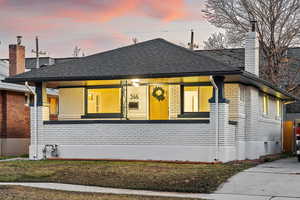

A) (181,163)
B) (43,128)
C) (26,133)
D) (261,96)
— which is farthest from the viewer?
(26,133)

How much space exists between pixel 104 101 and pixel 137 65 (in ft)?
9.76

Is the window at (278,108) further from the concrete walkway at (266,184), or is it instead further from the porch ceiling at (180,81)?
the concrete walkway at (266,184)

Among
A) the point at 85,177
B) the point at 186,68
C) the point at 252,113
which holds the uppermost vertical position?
the point at 186,68

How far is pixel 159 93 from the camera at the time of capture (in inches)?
1027

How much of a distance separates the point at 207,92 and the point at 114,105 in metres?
4.21

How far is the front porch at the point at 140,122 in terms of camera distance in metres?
22.4

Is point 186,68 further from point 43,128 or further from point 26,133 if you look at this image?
point 26,133

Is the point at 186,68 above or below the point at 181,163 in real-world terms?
above

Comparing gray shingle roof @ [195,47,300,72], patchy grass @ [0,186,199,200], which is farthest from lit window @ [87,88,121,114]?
gray shingle roof @ [195,47,300,72]

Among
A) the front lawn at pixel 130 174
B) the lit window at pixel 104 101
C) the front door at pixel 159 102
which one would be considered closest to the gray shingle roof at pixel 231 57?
the front door at pixel 159 102

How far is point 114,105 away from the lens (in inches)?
1027

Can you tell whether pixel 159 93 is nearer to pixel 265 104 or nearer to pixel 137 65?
pixel 137 65

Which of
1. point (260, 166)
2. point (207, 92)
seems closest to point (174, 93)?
point (207, 92)

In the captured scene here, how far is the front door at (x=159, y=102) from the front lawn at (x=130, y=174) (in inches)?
194
